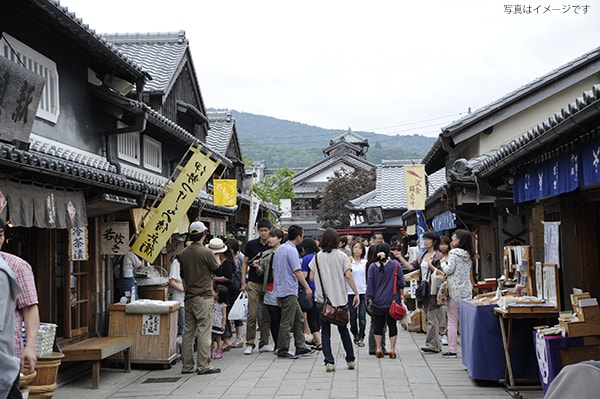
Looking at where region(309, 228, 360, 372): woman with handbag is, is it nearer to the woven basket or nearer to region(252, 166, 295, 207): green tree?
the woven basket

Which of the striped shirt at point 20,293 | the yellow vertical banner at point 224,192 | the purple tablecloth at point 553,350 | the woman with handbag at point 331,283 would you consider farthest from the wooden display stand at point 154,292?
the yellow vertical banner at point 224,192

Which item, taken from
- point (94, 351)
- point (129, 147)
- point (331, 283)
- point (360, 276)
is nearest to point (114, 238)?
point (94, 351)

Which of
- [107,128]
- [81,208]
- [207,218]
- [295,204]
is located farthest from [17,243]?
[295,204]

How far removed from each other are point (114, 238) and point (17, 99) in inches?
162

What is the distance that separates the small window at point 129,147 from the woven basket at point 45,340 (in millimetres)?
8506

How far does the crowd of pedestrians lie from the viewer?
12.0m

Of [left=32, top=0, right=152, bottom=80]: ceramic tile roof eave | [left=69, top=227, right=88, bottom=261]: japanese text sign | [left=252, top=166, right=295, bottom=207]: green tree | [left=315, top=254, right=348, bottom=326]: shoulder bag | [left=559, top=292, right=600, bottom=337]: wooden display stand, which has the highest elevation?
[left=252, top=166, right=295, bottom=207]: green tree

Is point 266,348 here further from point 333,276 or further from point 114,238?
point 114,238

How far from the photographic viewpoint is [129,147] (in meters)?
18.0

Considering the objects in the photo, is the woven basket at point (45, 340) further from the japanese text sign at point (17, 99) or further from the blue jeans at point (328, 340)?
the blue jeans at point (328, 340)

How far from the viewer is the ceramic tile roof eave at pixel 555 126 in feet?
21.0

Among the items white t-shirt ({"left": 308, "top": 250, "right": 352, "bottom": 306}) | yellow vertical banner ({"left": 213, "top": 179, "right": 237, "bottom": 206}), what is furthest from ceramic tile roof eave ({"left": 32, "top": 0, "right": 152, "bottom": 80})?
yellow vertical banner ({"left": 213, "top": 179, "right": 237, "bottom": 206})

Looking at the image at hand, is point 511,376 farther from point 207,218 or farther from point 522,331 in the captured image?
point 207,218

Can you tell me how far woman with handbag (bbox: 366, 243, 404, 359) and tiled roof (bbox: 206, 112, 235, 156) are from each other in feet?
66.9
